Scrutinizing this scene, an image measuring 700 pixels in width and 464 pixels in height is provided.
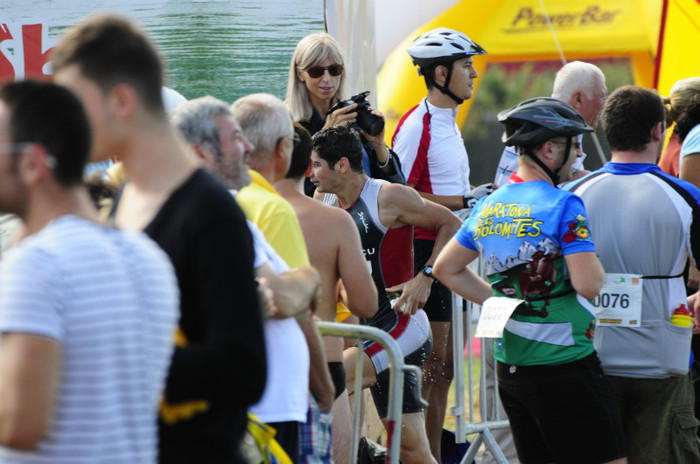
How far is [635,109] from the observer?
416cm

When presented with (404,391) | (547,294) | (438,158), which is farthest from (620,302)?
(438,158)

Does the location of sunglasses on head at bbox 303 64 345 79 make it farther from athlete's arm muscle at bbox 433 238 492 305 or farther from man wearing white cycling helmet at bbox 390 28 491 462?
athlete's arm muscle at bbox 433 238 492 305

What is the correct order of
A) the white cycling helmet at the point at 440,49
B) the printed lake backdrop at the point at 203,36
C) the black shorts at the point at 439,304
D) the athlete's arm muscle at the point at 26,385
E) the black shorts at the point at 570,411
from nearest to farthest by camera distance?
the athlete's arm muscle at the point at 26,385, the black shorts at the point at 570,411, the black shorts at the point at 439,304, the printed lake backdrop at the point at 203,36, the white cycling helmet at the point at 440,49

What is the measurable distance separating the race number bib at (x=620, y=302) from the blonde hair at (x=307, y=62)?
1872 millimetres

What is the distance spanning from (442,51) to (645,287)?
221 centimetres

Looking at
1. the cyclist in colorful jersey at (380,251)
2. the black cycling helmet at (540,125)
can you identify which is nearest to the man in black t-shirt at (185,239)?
the black cycling helmet at (540,125)

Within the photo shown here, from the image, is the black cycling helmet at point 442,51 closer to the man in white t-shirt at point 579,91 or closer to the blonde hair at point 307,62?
the man in white t-shirt at point 579,91

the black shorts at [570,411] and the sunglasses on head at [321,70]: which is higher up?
the sunglasses on head at [321,70]

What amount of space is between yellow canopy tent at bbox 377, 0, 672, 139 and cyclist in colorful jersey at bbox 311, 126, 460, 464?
528 cm

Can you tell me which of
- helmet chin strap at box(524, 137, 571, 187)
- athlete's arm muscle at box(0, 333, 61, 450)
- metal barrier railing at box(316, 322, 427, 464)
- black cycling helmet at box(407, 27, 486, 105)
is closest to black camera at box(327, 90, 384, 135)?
black cycling helmet at box(407, 27, 486, 105)

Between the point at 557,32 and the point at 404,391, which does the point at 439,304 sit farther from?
the point at 557,32

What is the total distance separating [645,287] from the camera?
13.6 ft

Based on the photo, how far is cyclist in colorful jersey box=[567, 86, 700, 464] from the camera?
4.07m

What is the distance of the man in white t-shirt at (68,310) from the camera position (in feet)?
5.26
